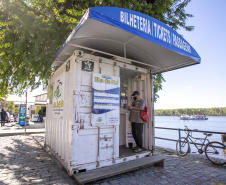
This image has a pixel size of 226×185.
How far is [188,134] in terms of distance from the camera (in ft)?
19.7

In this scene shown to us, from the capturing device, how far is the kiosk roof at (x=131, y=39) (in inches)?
106

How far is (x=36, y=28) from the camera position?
5762 millimetres

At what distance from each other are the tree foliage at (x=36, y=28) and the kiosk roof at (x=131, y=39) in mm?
1944

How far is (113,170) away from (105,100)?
1.63 metres

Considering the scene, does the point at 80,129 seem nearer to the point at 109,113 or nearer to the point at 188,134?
the point at 109,113

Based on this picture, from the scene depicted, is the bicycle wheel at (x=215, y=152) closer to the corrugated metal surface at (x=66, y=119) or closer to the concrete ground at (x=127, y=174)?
the concrete ground at (x=127, y=174)

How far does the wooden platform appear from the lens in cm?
293

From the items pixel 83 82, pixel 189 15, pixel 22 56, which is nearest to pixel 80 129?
pixel 83 82

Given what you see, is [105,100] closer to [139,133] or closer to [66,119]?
[66,119]

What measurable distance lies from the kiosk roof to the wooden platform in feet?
9.37

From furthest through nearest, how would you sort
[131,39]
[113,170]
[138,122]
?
[138,122] < [131,39] < [113,170]

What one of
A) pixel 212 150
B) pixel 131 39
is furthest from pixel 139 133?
pixel 131 39

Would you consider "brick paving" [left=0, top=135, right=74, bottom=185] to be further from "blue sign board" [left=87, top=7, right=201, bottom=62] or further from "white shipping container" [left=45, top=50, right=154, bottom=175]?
→ "blue sign board" [left=87, top=7, right=201, bottom=62]

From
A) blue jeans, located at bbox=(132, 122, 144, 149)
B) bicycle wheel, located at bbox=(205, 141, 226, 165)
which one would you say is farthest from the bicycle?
blue jeans, located at bbox=(132, 122, 144, 149)
